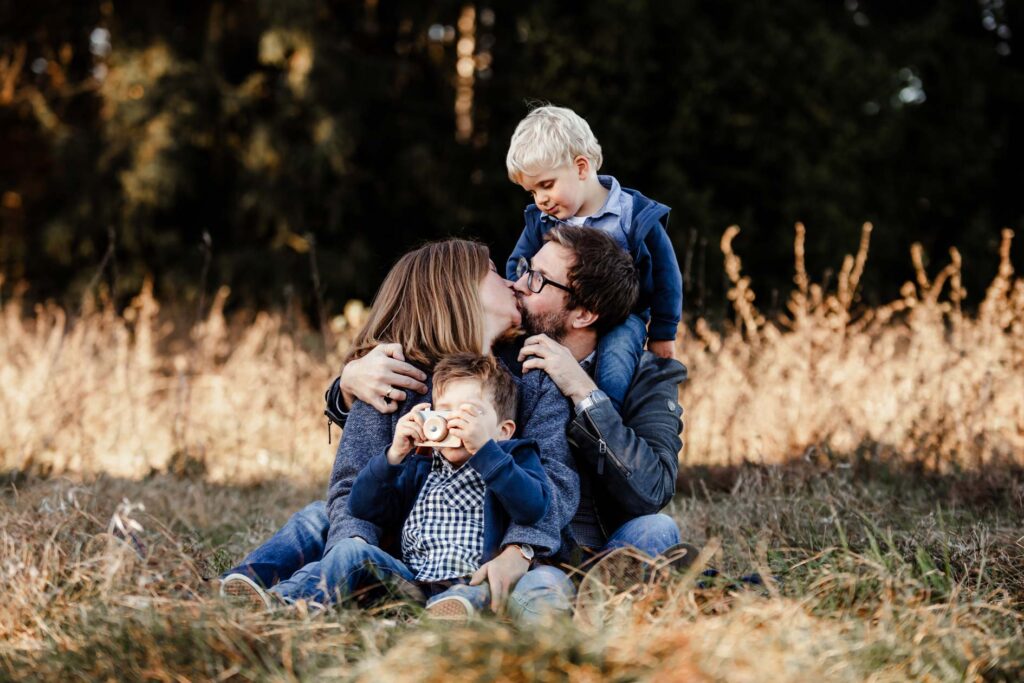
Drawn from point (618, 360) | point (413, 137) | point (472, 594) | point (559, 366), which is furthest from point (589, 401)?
point (413, 137)

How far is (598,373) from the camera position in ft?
10.2

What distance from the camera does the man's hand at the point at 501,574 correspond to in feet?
8.46

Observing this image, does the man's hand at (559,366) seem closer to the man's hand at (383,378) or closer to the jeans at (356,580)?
the man's hand at (383,378)

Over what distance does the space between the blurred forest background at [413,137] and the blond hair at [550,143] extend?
556 cm

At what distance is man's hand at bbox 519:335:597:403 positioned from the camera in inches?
114

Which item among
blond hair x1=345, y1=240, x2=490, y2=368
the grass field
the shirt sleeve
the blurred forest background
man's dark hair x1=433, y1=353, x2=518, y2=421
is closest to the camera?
the grass field

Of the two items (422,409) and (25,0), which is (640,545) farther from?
(25,0)

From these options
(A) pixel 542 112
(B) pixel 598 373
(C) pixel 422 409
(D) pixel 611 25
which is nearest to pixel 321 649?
(C) pixel 422 409

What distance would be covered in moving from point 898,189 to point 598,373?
31.6 ft

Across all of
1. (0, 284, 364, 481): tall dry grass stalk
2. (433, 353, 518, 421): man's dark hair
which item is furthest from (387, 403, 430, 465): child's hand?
(0, 284, 364, 481): tall dry grass stalk

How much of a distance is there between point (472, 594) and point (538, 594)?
16 cm

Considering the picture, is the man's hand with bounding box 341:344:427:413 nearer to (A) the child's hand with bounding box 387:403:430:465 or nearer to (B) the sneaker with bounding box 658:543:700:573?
(A) the child's hand with bounding box 387:403:430:465

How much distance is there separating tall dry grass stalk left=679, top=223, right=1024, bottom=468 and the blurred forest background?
11.3 ft

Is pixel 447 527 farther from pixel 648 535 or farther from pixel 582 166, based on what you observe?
pixel 582 166
